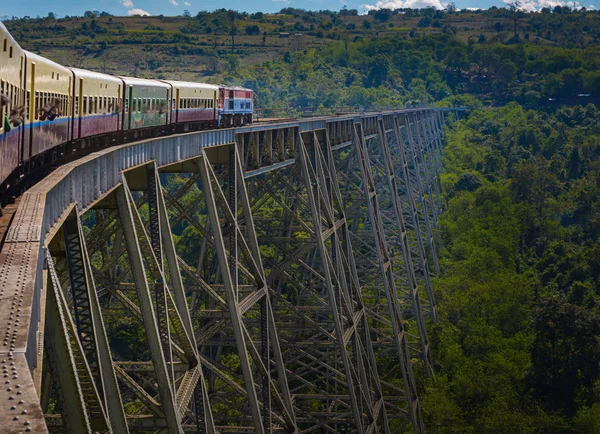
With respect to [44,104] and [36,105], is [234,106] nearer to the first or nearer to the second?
[44,104]

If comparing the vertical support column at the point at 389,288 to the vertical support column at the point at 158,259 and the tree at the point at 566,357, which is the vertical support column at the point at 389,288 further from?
the vertical support column at the point at 158,259

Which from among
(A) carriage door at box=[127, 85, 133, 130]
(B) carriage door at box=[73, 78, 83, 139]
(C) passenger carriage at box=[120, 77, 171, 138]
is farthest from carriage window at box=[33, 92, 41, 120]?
(A) carriage door at box=[127, 85, 133, 130]

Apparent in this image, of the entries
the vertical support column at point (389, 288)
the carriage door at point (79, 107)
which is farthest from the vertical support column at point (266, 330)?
the vertical support column at point (389, 288)

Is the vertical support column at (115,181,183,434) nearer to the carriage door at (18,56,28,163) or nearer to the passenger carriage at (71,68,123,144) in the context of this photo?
the carriage door at (18,56,28,163)

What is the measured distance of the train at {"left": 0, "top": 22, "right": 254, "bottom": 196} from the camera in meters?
12.2

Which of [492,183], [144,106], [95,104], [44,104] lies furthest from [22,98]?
[492,183]

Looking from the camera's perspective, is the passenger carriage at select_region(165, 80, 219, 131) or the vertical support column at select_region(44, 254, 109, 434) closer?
the vertical support column at select_region(44, 254, 109, 434)

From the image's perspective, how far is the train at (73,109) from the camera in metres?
12.2

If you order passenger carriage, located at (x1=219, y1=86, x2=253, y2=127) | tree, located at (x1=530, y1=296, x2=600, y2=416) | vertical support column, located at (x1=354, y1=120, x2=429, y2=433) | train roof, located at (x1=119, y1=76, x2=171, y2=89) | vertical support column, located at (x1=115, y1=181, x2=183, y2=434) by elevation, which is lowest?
tree, located at (x1=530, y1=296, x2=600, y2=416)

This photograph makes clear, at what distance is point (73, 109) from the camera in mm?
18297

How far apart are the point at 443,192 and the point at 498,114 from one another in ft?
158

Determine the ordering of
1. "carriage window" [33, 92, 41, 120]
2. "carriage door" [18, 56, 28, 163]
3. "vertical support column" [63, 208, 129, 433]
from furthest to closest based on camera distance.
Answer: "carriage window" [33, 92, 41, 120] < "carriage door" [18, 56, 28, 163] < "vertical support column" [63, 208, 129, 433]

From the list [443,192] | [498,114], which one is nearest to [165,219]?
[443,192]

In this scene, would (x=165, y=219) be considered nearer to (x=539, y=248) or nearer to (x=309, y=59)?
(x=539, y=248)
